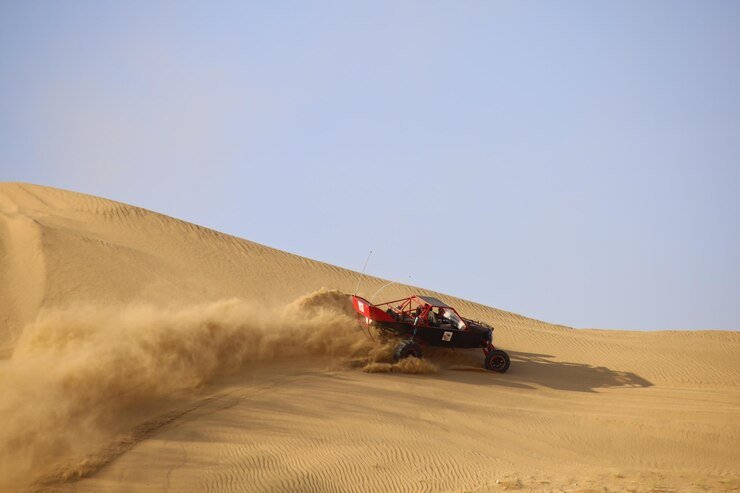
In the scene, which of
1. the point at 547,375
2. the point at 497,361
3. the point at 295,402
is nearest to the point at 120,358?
the point at 295,402

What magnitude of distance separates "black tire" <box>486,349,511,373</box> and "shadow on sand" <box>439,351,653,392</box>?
147mm

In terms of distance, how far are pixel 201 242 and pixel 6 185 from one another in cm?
809

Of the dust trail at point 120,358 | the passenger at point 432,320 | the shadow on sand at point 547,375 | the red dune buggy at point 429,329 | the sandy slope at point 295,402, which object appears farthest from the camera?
the passenger at point 432,320

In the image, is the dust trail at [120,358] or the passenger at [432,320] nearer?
the dust trail at [120,358]

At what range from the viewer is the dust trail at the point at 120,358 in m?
8.76

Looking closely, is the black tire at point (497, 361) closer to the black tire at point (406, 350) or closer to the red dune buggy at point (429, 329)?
the red dune buggy at point (429, 329)

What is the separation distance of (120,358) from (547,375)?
956cm

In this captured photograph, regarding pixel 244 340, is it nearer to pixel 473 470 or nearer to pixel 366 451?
pixel 366 451

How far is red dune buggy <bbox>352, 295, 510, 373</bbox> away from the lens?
14445 millimetres

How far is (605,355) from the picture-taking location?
18.8 meters

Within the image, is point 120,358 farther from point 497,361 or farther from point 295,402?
point 497,361

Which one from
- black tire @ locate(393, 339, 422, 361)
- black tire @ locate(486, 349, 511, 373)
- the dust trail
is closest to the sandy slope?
the dust trail

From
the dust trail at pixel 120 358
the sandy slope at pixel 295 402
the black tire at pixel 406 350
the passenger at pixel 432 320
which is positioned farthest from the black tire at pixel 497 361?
the dust trail at pixel 120 358

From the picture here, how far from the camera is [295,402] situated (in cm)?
1131
